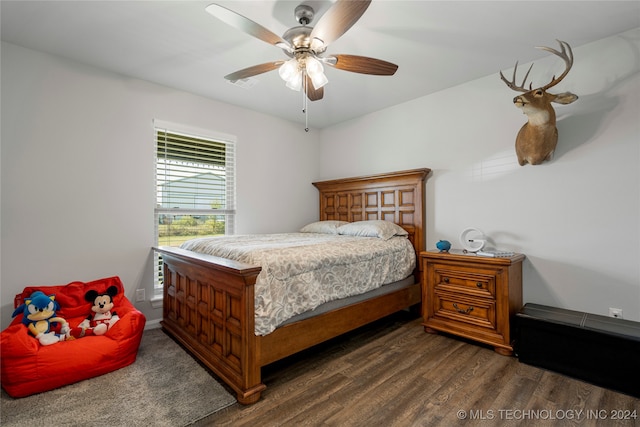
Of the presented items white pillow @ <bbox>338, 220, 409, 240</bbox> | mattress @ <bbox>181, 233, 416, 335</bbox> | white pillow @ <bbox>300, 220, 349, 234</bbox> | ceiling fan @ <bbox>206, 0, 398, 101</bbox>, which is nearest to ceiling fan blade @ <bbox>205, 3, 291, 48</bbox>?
ceiling fan @ <bbox>206, 0, 398, 101</bbox>

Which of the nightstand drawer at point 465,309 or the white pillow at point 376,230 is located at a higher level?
the white pillow at point 376,230

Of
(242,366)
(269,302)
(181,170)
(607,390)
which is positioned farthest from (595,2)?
(181,170)

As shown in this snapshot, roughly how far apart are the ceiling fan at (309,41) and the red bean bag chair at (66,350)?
6.91 feet

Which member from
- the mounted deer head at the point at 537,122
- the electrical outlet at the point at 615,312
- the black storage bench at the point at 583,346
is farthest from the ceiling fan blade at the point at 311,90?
the electrical outlet at the point at 615,312

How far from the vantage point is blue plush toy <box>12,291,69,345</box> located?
2.03 m

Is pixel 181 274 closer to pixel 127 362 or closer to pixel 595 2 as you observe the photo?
pixel 127 362

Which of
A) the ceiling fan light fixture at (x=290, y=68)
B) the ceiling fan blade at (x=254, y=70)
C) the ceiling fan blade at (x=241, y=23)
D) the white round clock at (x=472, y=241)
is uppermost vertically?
the ceiling fan blade at (x=241, y=23)

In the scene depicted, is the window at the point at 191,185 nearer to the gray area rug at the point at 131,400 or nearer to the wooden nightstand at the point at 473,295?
the gray area rug at the point at 131,400

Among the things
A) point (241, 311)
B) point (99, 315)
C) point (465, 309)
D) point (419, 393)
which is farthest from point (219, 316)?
point (465, 309)

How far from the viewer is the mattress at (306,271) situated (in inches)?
73.7

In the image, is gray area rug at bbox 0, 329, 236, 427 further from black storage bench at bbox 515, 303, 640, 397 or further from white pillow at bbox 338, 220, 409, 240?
black storage bench at bbox 515, 303, 640, 397

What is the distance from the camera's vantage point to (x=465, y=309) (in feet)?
8.53

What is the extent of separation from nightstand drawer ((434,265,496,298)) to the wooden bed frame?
17.5 inches

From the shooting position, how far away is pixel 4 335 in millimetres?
1822
